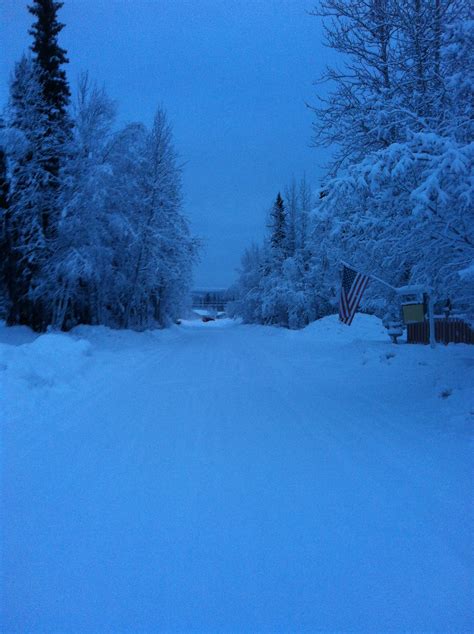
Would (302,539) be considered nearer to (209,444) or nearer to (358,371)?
(209,444)

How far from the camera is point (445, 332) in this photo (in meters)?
14.6

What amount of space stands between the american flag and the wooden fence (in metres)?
3.29

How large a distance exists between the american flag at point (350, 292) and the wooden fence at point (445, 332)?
329 cm

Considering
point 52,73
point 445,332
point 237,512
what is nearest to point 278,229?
point 52,73

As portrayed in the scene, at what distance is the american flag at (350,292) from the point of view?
13.2 m

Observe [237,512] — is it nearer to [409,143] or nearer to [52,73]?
[409,143]

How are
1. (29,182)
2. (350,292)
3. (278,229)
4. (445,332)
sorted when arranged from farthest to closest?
(278,229) < (29,182) < (445,332) < (350,292)

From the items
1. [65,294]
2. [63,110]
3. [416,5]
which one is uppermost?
[63,110]

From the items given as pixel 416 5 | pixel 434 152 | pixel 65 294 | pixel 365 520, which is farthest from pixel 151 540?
pixel 65 294

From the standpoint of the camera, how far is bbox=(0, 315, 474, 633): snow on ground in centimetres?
246

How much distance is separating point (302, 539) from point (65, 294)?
1891cm

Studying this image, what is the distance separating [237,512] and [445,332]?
43.4ft

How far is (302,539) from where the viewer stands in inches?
122

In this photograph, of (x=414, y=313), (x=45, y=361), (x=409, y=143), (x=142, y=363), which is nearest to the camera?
(x=409, y=143)
